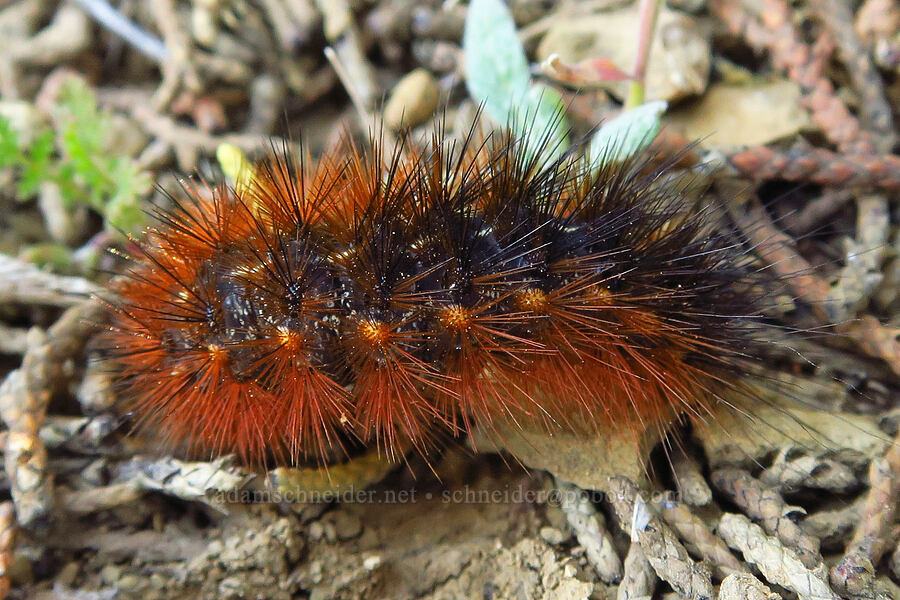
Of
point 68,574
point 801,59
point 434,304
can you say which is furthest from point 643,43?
point 68,574

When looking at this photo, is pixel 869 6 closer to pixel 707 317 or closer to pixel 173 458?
pixel 707 317

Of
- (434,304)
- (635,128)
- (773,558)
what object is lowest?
(773,558)

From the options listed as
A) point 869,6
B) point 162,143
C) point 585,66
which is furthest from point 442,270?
point 869,6

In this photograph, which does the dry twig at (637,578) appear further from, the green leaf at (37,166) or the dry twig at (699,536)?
the green leaf at (37,166)

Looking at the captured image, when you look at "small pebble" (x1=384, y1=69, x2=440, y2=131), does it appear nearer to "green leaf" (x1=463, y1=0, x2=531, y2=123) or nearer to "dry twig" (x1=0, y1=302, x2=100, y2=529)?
"green leaf" (x1=463, y1=0, x2=531, y2=123)

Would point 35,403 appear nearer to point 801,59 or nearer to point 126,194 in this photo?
point 126,194
